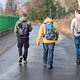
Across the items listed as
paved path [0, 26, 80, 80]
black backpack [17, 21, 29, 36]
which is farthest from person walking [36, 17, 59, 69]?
black backpack [17, 21, 29, 36]

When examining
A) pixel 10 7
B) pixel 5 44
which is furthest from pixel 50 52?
pixel 10 7

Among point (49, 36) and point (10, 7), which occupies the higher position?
point (49, 36)

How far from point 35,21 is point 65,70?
Result: 7788 centimetres

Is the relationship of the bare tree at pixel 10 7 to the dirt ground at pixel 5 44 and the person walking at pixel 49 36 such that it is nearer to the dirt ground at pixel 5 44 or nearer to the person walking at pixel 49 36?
the dirt ground at pixel 5 44

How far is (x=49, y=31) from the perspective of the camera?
11.8 m

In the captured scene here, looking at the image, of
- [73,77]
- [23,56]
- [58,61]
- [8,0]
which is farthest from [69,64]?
[8,0]

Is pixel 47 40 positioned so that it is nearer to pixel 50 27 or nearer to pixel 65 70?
pixel 50 27

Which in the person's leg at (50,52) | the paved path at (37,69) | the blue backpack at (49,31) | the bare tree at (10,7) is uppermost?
the blue backpack at (49,31)

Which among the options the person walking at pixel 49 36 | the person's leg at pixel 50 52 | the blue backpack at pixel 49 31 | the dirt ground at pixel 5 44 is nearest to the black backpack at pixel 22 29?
the person walking at pixel 49 36

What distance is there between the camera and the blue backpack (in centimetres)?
1179

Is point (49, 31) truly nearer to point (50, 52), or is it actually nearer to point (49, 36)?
point (49, 36)

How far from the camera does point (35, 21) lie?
3509 inches

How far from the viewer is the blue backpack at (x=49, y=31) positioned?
38.7 feet

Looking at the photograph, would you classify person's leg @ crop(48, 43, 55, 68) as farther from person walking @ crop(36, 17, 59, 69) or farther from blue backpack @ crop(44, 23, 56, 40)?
blue backpack @ crop(44, 23, 56, 40)
